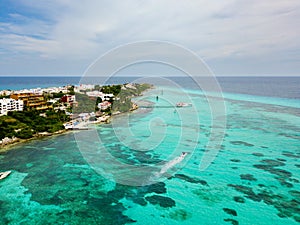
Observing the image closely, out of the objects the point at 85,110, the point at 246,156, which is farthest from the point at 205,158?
the point at 85,110

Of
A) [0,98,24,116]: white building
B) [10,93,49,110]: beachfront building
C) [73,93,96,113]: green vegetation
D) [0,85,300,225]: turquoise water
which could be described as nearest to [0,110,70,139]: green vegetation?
[0,98,24,116]: white building

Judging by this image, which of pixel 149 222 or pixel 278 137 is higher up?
pixel 278 137

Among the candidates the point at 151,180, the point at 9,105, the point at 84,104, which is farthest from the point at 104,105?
the point at 151,180

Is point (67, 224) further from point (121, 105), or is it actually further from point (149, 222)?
point (121, 105)

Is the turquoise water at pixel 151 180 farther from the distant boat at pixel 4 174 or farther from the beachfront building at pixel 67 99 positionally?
the beachfront building at pixel 67 99

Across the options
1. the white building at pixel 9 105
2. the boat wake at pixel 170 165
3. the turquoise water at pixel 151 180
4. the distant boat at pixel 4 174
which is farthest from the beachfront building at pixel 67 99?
the boat wake at pixel 170 165

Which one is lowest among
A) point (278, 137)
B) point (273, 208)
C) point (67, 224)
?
point (67, 224)
